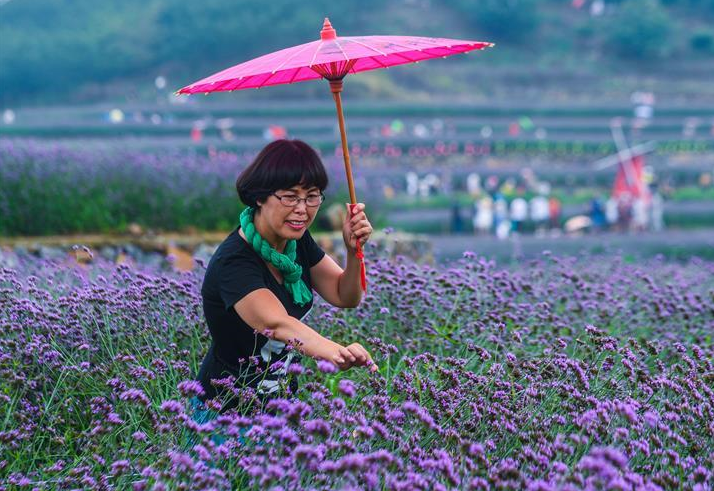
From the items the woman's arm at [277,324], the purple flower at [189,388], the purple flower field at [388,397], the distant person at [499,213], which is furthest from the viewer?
the distant person at [499,213]

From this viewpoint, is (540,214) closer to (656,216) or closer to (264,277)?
(656,216)

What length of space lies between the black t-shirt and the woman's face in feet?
0.36

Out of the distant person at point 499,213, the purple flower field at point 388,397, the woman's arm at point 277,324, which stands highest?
the woman's arm at point 277,324

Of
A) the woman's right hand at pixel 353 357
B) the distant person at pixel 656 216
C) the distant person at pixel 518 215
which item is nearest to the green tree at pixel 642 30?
the distant person at pixel 656 216

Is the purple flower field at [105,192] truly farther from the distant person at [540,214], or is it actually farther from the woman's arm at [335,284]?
the distant person at [540,214]

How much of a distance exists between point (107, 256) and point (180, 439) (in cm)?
499

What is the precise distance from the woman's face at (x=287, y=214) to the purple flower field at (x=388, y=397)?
53 centimetres

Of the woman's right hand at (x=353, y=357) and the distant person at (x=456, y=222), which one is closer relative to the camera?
the woman's right hand at (x=353, y=357)

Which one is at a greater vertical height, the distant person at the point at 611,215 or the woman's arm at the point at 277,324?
the woman's arm at the point at 277,324

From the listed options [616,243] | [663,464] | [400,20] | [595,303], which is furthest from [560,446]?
[400,20]

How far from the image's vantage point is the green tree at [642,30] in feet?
129

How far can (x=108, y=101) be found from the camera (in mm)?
33062

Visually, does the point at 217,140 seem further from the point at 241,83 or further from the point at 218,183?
the point at 241,83

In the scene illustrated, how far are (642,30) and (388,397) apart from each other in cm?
3972
